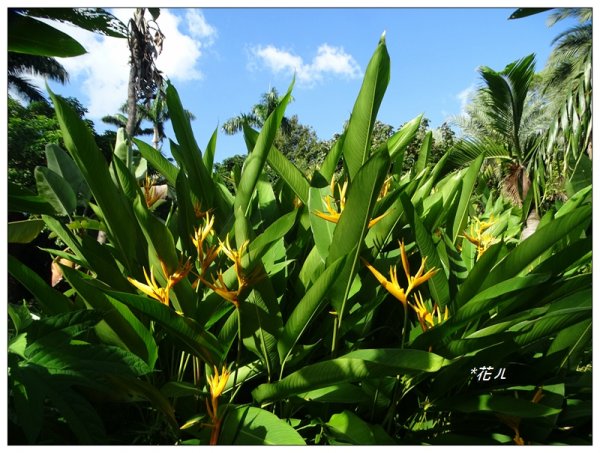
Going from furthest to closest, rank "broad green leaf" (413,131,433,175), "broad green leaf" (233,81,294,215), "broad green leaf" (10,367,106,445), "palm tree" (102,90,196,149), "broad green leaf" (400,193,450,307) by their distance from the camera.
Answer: "palm tree" (102,90,196,149), "broad green leaf" (413,131,433,175), "broad green leaf" (233,81,294,215), "broad green leaf" (400,193,450,307), "broad green leaf" (10,367,106,445)

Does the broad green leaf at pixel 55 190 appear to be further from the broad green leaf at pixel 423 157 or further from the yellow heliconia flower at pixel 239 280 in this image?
the broad green leaf at pixel 423 157

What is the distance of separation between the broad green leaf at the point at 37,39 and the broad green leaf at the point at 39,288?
0.41 meters

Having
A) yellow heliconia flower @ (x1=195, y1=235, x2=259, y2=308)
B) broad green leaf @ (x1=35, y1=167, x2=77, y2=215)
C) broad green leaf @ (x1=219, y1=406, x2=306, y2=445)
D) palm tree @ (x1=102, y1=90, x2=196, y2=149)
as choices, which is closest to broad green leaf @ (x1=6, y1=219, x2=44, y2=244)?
broad green leaf @ (x1=35, y1=167, x2=77, y2=215)

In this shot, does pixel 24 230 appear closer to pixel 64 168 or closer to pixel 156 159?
pixel 64 168

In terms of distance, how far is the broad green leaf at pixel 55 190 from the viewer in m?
1.21

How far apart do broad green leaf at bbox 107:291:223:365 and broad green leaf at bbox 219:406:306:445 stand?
120mm

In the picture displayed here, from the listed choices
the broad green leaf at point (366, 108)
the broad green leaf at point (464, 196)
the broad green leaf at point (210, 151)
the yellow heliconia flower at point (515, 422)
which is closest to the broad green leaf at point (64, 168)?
the broad green leaf at point (210, 151)

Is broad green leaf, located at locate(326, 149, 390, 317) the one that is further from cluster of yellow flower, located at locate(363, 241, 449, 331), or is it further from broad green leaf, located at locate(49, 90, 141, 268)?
broad green leaf, located at locate(49, 90, 141, 268)

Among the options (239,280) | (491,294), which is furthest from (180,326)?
(491,294)

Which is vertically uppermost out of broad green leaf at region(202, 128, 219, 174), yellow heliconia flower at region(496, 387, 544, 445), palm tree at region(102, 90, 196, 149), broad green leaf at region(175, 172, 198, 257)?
palm tree at region(102, 90, 196, 149)

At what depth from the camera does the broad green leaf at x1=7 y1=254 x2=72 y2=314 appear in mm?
936

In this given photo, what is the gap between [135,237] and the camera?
3.46 ft
